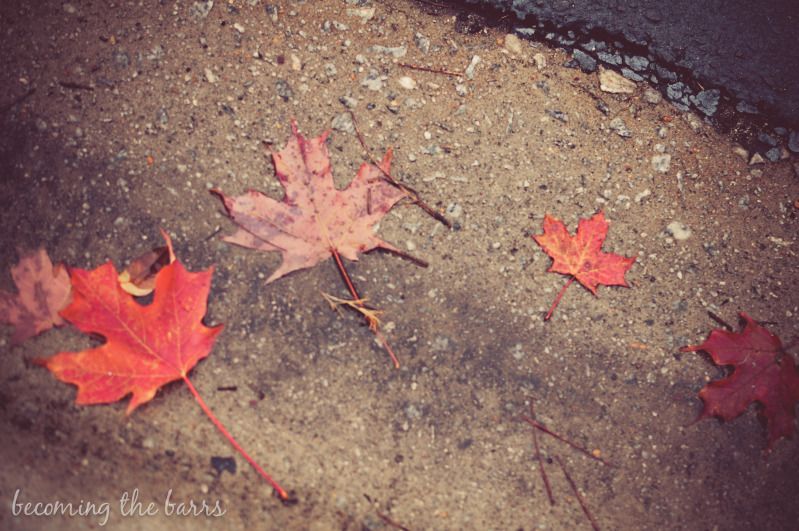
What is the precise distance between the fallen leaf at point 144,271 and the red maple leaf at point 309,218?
26cm

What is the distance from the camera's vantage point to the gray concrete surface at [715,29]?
6.00 feet

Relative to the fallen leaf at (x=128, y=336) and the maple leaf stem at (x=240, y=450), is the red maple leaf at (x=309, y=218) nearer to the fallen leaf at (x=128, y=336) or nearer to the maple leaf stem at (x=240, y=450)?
the fallen leaf at (x=128, y=336)

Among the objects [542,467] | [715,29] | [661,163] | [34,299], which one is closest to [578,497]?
[542,467]

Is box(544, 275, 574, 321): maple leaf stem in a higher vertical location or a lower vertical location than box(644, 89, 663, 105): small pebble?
lower

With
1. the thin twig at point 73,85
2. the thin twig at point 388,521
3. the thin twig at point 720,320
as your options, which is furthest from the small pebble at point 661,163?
the thin twig at point 73,85

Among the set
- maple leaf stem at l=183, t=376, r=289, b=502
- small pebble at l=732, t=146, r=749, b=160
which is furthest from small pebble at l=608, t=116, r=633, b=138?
maple leaf stem at l=183, t=376, r=289, b=502

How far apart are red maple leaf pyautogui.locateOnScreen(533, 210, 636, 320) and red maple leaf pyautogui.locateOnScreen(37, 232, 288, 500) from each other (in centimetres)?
126

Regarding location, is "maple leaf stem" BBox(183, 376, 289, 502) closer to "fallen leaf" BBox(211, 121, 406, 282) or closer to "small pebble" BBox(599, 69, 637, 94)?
"fallen leaf" BBox(211, 121, 406, 282)

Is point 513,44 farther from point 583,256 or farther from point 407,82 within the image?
point 583,256

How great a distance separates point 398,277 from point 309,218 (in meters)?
0.38

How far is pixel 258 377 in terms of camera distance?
63.4 inches

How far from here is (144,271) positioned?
1.62m

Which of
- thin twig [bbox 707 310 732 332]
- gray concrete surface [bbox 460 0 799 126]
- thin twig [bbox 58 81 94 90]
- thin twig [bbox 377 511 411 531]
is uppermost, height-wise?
gray concrete surface [bbox 460 0 799 126]

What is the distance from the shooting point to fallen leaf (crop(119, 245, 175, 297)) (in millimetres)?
1596
